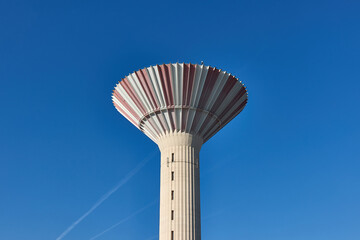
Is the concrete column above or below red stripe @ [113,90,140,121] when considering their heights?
below

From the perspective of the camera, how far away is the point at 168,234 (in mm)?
36000

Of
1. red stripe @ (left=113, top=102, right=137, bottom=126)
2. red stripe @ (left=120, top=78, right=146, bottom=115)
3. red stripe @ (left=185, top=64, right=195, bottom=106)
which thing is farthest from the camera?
red stripe @ (left=113, top=102, right=137, bottom=126)

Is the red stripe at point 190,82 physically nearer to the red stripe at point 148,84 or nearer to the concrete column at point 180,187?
the red stripe at point 148,84

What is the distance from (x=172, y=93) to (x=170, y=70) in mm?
1967

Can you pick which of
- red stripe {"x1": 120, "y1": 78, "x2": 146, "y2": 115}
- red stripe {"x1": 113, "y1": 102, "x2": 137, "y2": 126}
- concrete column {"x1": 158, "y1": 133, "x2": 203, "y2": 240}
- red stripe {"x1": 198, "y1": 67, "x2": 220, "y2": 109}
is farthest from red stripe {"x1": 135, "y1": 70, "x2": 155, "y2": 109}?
red stripe {"x1": 198, "y1": 67, "x2": 220, "y2": 109}

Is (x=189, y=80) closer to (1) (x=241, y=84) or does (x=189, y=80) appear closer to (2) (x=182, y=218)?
(1) (x=241, y=84)

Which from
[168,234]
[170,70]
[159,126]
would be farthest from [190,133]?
[168,234]

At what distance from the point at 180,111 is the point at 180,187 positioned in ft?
21.4

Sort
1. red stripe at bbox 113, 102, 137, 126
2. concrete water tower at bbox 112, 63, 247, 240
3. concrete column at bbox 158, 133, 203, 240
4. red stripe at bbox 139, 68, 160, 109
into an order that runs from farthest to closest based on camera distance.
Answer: red stripe at bbox 113, 102, 137, 126
red stripe at bbox 139, 68, 160, 109
concrete water tower at bbox 112, 63, 247, 240
concrete column at bbox 158, 133, 203, 240

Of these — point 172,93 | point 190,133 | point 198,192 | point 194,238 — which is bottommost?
point 194,238

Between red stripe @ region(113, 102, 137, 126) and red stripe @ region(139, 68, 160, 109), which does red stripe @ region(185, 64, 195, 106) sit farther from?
red stripe @ region(113, 102, 137, 126)

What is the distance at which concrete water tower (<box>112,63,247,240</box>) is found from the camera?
37.7 metres

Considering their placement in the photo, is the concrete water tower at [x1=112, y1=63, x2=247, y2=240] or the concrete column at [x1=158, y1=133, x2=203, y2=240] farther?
the concrete water tower at [x1=112, y1=63, x2=247, y2=240]

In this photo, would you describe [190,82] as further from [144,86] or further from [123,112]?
[123,112]
